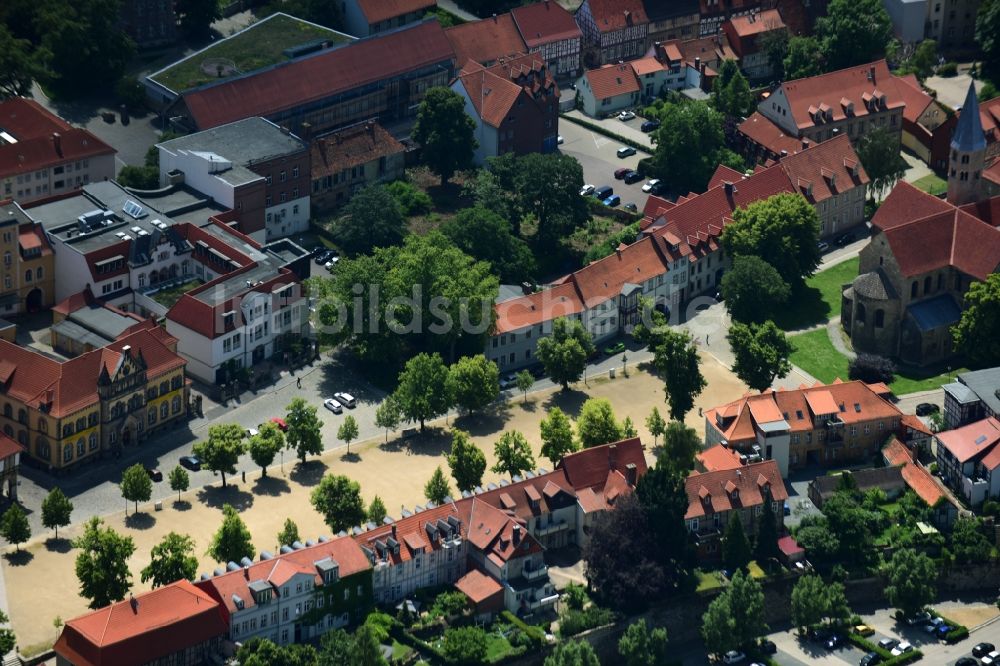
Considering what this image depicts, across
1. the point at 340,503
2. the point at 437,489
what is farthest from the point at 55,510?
the point at 437,489

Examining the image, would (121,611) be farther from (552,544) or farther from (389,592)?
(552,544)

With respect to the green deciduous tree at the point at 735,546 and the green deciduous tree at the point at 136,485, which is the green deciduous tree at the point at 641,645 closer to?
the green deciduous tree at the point at 735,546

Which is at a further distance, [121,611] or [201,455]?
[201,455]

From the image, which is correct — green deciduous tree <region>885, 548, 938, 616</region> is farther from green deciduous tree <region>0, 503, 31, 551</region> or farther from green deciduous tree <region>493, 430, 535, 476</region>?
green deciduous tree <region>0, 503, 31, 551</region>

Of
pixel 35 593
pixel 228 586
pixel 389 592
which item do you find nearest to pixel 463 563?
pixel 389 592

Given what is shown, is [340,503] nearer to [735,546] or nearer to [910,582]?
[735,546]

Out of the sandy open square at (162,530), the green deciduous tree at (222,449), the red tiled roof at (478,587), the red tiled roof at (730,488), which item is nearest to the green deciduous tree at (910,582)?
the red tiled roof at (730,488)
